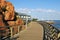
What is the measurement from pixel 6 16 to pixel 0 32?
2923 centimetres

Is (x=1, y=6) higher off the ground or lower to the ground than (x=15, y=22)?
higher

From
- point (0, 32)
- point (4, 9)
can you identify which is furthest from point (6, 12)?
point (0, 32)

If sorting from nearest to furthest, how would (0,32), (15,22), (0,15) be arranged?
(0,32) → (0,15) → (15,22)

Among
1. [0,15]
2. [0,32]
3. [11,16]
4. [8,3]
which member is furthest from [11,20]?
[0,32]

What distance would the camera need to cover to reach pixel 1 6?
39.0 meters

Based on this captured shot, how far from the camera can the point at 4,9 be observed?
3975 centimetres

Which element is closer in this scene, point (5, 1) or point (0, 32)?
point (0, 32)

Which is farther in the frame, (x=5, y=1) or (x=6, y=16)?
(x=5, y=1)

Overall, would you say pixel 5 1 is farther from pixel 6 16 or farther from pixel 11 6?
pixel 6 16

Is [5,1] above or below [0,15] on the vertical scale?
above

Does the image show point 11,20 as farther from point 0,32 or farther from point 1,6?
point 0,32

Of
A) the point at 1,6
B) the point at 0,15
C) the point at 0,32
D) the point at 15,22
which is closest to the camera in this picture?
the point at 0,32

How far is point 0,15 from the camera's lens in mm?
34875

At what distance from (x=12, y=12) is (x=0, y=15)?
6.81 metres
